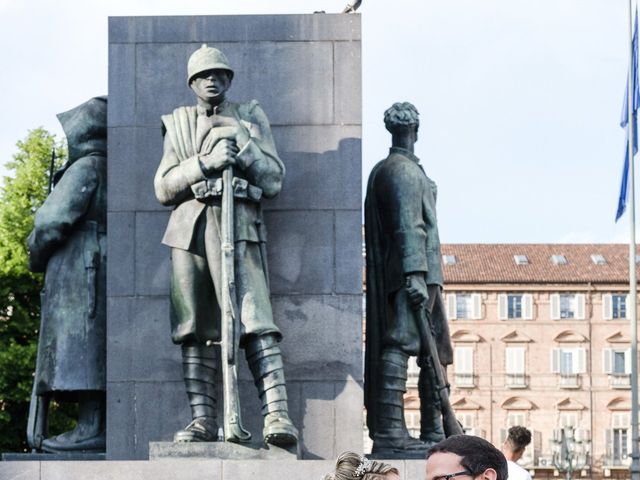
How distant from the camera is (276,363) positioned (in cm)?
1444

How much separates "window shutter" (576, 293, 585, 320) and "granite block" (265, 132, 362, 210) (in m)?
94.6

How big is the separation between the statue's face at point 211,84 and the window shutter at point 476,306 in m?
94.1

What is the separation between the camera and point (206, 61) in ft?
48.3

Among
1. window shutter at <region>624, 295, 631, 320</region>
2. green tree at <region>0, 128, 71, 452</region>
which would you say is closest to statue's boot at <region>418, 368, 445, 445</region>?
green tree at <region>0, 128, 71, 452</region>

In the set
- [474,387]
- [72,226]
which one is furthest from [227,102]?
[474,387]

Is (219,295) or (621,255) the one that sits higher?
(621,255)

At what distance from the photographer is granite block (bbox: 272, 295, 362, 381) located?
1559 cm

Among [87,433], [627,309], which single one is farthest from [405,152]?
[627,309]

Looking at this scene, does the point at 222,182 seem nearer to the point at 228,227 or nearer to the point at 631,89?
the point at 228,227

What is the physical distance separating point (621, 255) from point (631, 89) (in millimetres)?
68111

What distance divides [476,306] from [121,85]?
93.6 m

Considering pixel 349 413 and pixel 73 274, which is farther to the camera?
pixel 73 274

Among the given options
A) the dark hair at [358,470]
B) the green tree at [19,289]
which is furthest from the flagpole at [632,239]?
the dark hair at [358,470]

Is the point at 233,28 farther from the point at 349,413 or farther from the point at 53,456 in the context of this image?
the point at 53,456
